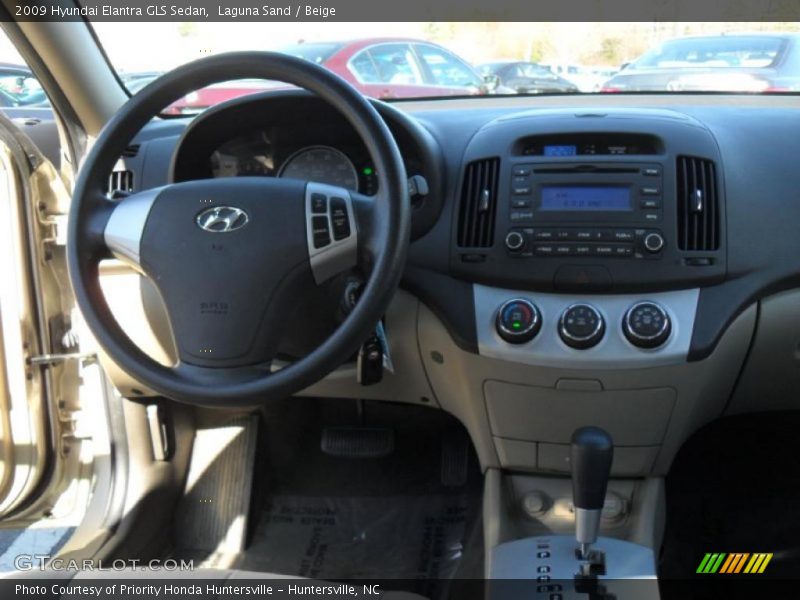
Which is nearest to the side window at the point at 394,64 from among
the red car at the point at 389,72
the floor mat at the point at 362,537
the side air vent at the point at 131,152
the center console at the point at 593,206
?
the red car at the point at 389,72

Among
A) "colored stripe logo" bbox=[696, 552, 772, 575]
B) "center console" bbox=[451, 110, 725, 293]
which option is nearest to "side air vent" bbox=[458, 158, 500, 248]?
"center console" bbox=[451, 110, 725, 293]

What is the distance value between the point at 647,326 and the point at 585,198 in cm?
30

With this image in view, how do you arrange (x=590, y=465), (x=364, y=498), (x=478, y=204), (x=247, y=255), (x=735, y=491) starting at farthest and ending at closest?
(x=364, y=498)
(x=735, y=491)
(x=478, y=204)
(x=590, y=465)
(x=247, y=255)

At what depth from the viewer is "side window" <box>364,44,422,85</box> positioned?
205 centimetres

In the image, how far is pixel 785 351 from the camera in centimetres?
181

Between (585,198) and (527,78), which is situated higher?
(527,78)

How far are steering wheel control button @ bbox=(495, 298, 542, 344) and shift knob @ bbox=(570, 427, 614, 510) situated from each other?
0.24 m

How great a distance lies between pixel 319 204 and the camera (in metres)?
1.42

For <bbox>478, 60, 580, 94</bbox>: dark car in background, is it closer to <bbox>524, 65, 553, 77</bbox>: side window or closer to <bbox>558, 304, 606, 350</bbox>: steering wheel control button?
<bbox>524, 65, 553, 77</bbox>: side window

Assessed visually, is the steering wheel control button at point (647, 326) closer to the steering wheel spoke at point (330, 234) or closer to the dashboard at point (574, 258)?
the dashboard at point (574, 258)

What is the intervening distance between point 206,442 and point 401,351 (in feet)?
2.75

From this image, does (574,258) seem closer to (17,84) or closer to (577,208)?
(577,208)

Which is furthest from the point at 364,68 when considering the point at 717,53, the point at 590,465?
the point at 590,465

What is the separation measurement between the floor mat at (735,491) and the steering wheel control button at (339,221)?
1.35 m
